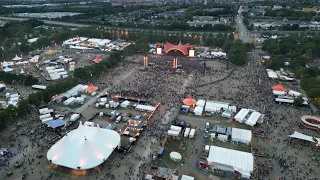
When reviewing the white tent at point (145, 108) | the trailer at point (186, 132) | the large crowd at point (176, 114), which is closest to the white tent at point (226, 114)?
the large crowd at point (176, 114)

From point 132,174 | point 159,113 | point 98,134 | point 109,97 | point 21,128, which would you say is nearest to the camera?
point 132,174

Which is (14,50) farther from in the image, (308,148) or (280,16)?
(280,16)

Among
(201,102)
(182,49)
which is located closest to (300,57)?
(182,49)

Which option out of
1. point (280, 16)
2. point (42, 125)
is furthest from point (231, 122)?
point (280, 16)

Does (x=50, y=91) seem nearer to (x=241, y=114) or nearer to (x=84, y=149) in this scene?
(x=84, y=149)

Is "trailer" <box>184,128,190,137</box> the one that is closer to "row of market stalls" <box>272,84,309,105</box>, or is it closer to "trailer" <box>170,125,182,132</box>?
"trailer" <box>170,125,182,132</box>

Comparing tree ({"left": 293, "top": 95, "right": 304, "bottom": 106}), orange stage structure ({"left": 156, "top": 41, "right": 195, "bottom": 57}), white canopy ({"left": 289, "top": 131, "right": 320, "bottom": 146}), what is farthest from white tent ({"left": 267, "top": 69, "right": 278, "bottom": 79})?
white canopy ({"left": 289, "top": 131, "right": 320, "bottom": 146})

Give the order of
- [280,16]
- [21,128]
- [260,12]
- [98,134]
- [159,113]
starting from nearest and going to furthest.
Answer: [98,134]
[21,128]
[159,113]
[280,16]
[260,12]

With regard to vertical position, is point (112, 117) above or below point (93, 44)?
below
